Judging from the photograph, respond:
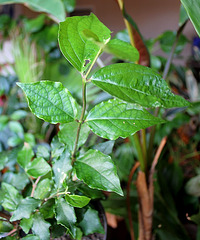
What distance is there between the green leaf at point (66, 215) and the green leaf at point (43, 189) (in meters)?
0.04

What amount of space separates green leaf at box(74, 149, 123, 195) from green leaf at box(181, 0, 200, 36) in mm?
180

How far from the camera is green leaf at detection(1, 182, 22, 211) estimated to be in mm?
371

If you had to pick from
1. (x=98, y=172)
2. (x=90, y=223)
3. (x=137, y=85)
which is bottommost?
(x=90, y=223)

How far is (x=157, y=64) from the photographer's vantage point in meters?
0.80

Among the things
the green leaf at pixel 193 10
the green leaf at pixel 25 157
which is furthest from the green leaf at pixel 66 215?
the green leaf at pixel 193 10

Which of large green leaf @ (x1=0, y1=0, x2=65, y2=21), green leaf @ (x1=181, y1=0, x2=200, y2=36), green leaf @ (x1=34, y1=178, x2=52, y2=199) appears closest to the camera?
green leaf @ (x1=181, y1=0, x2=200, y2=36)

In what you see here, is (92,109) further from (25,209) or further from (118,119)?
(25,209)

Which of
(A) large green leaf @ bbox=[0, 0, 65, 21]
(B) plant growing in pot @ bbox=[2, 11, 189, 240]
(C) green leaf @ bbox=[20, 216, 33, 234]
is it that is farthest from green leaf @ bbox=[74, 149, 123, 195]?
(A) large green leaf @ bbox=[0, 0, 65, 21]

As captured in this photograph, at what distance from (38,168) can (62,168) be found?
6 cm

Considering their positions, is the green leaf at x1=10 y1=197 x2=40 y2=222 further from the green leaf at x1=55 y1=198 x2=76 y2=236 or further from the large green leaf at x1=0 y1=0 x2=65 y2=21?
the large green leaf at x1=0 y1=0 x2=65 y2=21

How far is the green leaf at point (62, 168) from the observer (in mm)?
334

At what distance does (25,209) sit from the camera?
0.33 m

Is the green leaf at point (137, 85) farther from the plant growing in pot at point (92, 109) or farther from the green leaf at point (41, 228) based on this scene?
the green leaf at point (41, 228)

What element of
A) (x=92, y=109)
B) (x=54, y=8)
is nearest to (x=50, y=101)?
(x=92, y=109)
